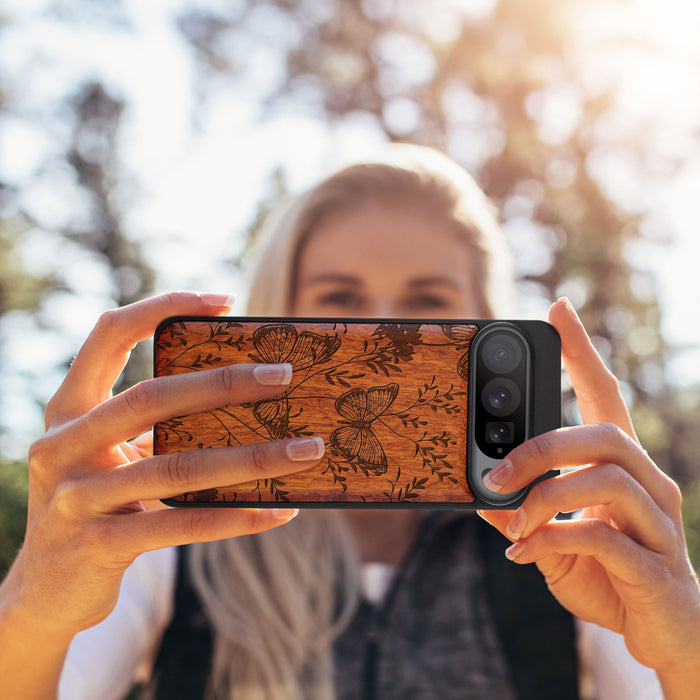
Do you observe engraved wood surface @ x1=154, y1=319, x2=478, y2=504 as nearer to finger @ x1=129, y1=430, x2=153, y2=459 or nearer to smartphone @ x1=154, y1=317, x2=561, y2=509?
smartphone @ x1=154, y1=317, x2=561, y2=509

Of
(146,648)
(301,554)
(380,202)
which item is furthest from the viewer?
(380,202)

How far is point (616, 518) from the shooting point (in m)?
1.34

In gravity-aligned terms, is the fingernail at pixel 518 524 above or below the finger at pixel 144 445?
below

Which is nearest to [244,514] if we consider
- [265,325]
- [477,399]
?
[265,325]

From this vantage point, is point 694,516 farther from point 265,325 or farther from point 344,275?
point 265,325

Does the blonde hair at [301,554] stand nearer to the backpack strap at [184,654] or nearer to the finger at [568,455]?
the backpack strap at [184,654]

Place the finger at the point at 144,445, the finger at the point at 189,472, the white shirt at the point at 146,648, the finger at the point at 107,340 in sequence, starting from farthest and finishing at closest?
1. the white shirt at the point at 146,648
2. the finger at the point at 144,445
3. the finger at the point at 107,340
4. the finger at the point at 189,472

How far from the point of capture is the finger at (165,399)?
4.16 feet

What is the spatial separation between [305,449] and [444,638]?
1484 mm

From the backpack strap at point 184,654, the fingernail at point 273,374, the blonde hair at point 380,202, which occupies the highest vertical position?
the blonde hair at point 380,202

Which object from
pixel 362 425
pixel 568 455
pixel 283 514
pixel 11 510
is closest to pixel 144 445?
pixel 283 514

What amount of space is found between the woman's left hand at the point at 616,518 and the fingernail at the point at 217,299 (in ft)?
2.36

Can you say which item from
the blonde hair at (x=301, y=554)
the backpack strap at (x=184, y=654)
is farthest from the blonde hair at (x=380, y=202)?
the backpack strap at (x=184, y=654)

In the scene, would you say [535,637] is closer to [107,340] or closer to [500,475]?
[500,475]
